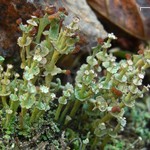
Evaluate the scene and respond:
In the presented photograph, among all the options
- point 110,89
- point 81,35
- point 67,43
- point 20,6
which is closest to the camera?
point 67,43

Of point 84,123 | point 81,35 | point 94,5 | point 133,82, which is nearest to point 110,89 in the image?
point 133,82

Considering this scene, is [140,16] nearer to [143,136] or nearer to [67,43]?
[143,136]

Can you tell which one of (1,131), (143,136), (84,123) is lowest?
(143,136)

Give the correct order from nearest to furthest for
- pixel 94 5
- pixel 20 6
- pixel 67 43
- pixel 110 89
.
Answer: pixel 67 43 < pixel 110 89 < pixel 20 6 < pixel 94 5

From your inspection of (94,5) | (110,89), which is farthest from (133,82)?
(94,5)

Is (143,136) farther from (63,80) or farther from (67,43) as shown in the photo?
(67,43)

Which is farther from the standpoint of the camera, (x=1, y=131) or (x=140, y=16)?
(x=140, y=16)

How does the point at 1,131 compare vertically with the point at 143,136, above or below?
above
